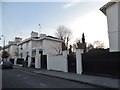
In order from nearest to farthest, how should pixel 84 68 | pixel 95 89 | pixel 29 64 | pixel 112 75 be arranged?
pixel 95 89 < pixel 112 75 < pixel 84 68 < pixel 29 64

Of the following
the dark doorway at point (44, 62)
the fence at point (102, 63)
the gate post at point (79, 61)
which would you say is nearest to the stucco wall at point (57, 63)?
the dark doorway at point (44, 62)

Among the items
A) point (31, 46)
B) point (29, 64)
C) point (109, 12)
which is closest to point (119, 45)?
point (109, 12)

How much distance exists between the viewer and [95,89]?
12.9 meters

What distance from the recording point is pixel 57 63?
2983 centimetres

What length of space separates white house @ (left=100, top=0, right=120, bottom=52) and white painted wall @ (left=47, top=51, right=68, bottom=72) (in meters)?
5.47

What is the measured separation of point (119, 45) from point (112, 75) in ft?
24.5

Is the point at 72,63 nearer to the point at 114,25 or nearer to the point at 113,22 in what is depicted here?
the point at 114,25

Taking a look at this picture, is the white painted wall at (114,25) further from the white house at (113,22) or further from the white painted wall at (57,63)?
the white painted wall at (57,63)

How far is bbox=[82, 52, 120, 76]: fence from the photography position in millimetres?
17578

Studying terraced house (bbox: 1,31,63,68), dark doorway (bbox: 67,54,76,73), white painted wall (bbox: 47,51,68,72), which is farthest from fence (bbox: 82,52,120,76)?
terraced house (bbox: 1,31,63,68)

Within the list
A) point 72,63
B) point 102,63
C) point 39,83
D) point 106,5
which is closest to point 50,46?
point 106,5

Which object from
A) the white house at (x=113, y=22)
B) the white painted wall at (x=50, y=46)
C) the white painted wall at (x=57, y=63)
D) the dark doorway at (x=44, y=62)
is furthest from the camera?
the white painted wall at (x=50, y=46)

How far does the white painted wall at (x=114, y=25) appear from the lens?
24.9 m

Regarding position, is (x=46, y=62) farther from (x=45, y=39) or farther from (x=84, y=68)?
(x=45, y=39)
